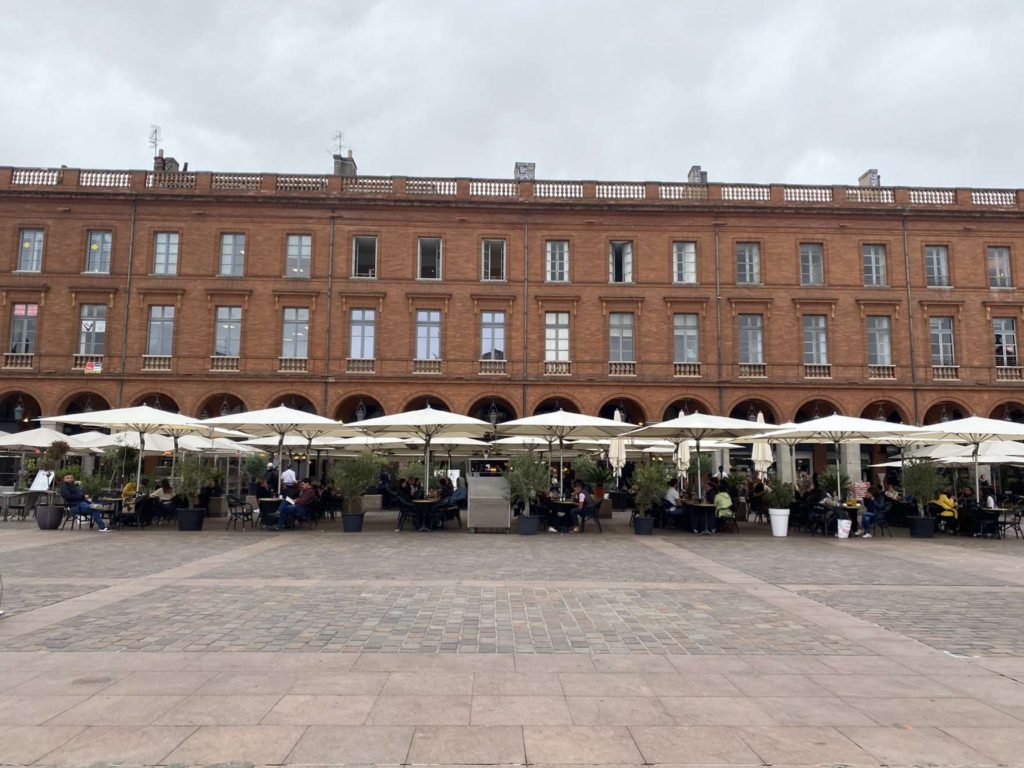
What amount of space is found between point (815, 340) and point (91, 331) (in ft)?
92.1

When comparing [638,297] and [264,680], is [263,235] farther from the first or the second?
[264,680]

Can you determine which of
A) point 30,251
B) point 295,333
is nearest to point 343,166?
point 295,333

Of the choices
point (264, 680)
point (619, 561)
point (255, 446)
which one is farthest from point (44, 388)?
point (264, 680)

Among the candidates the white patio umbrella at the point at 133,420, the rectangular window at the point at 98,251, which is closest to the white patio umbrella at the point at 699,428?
the white patio umbrella at the point at 133,420

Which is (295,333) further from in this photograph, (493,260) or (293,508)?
(293,508)

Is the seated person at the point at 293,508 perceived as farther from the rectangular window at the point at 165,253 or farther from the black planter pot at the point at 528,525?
the rectangular window at the point at 165,253

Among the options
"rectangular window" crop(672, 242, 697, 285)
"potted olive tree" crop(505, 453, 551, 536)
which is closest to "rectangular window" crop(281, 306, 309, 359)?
"rectangular window" crop(672, 242, 697, 285)

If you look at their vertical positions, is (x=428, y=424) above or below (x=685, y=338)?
below

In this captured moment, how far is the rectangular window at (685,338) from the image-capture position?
2862cm

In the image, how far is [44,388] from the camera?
89.5 feet

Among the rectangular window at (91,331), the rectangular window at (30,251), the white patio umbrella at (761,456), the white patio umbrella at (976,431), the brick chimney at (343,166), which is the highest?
the brick chimney at (343,166)

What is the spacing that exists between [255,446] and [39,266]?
39.4ft

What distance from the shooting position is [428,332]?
93.9 feet

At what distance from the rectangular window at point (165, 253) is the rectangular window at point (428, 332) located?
31.9 ft
